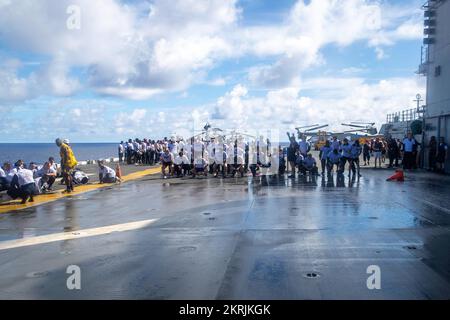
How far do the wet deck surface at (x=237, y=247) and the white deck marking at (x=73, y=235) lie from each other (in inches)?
2.2

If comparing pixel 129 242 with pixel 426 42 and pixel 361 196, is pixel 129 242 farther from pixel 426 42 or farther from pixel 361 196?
pixel 426 42

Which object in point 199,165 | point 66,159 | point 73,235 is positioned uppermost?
point 66,159

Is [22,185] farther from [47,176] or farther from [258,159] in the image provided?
[258,159]

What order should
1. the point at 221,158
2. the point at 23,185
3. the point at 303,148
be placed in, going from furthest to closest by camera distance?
the point at 303,148, the point at 221,158, the point at 23,185

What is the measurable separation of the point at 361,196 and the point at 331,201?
4.62 feet

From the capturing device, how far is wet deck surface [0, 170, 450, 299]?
16.7 ft

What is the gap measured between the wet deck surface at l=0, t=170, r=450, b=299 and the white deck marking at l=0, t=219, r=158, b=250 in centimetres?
6

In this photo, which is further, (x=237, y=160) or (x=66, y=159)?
(x=237, y=160)

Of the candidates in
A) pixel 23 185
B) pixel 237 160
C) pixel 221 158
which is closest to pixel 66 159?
pixel 23 185

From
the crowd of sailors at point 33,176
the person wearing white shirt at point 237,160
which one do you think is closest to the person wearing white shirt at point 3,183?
the crowd of sailors at point 33,176

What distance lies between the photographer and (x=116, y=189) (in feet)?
50.6

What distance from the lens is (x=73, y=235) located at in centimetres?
806

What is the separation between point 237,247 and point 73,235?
3401 millimetres
